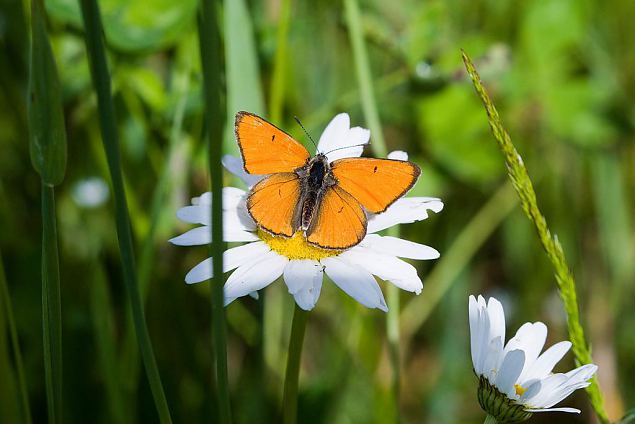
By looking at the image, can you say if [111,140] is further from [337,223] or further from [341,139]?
[341,139]

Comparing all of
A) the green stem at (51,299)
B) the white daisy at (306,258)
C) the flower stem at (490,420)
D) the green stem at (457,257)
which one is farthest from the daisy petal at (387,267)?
the green stem at (457,257)

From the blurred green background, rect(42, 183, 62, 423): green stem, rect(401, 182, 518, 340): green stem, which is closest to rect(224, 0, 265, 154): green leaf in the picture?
the blurred green background

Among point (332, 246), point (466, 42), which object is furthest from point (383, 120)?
point (332, 246)

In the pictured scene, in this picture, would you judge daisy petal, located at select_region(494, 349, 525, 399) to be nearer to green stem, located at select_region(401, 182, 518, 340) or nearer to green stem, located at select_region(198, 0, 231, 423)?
green stem, located at select_region(198, 0, 231, 423)

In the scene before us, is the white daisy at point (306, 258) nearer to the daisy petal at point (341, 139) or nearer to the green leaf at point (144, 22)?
the daisy petal at point (341, 139)

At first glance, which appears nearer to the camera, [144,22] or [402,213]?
[402,213]

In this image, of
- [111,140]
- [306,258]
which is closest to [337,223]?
[306,258]
